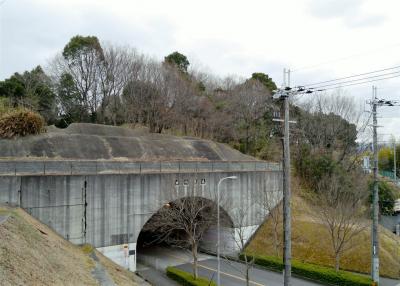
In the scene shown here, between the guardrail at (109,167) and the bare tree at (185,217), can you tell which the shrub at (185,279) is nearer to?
the bare tree at (185,217)

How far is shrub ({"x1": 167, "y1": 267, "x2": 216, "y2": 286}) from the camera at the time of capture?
22.4 meters

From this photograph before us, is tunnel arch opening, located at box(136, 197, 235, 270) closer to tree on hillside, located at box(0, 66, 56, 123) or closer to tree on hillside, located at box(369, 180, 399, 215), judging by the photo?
tree on hillside, located at box(369, 180, 399, 215)

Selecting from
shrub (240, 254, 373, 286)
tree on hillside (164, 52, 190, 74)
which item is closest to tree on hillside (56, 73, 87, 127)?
tree on hillside (164, 52, 190, 74)

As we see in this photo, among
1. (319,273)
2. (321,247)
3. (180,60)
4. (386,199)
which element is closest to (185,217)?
(319,273)

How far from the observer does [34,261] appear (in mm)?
12492

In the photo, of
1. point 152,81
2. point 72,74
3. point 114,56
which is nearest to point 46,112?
point 72,74

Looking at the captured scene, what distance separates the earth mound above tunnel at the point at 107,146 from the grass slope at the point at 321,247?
11.5 metres

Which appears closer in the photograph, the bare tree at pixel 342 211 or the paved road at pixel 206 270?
the paved road at pixel 206 270

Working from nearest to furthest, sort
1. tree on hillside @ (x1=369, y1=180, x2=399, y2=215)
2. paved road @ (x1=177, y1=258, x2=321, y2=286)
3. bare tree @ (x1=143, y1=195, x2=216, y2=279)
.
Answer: paved road @ (x1=177, y1=258, x2=321, y2=286) → bare tree @ (x1=143, y1=195, x2=216, y2=279) → tree on hillside @ (x1=369, y1=180, x2=399, y2=215)

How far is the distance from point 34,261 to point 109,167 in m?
12.3

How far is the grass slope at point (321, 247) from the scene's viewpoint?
2570 centimetres

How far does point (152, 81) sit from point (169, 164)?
20.5m

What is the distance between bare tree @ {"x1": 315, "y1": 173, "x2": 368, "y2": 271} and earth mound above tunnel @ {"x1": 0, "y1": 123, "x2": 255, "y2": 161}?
1274cm

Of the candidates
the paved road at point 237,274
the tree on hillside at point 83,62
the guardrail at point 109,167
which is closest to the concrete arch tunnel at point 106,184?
the guardrail at point 109,167
